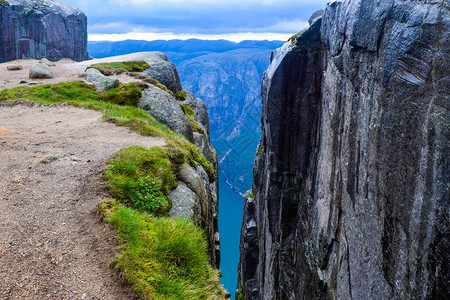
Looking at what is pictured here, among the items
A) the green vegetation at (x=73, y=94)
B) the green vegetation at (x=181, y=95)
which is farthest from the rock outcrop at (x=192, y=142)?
the green vegetation at (x=73, y=94)

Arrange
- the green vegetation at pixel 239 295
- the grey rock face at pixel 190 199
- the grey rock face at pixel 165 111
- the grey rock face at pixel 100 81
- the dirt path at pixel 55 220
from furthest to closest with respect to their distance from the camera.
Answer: the green vegetation at pixel 239 295
the grey rock face at pixel 100 81
the grey rock face at pixel 165 111
the grey rock face at pixel 190 199
the dirt path at pixel 55 220

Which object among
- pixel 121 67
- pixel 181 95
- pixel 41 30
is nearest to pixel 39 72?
pixel 121 67

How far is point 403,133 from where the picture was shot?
8.80 metres

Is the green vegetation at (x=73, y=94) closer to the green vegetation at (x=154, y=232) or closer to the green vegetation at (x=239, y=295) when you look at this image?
the green vegetation at (x=154, y=232)

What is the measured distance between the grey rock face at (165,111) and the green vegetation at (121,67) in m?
12.1

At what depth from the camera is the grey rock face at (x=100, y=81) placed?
113ft

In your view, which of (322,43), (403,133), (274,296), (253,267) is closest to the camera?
(403,133)

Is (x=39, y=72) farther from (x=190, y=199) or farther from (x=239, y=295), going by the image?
(x=239, y=295)

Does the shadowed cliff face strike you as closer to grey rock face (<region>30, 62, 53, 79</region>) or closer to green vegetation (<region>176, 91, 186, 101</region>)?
green vegetation (<region>176, 91, 186, 101</region>)

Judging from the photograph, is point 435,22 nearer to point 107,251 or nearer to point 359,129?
point 359,129

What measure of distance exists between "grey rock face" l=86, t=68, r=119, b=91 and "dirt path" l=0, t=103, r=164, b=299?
16.3 m

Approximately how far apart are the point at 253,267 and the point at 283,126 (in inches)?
741

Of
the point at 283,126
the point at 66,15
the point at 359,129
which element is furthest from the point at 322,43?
the point at 66,15

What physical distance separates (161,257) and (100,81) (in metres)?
31.9
